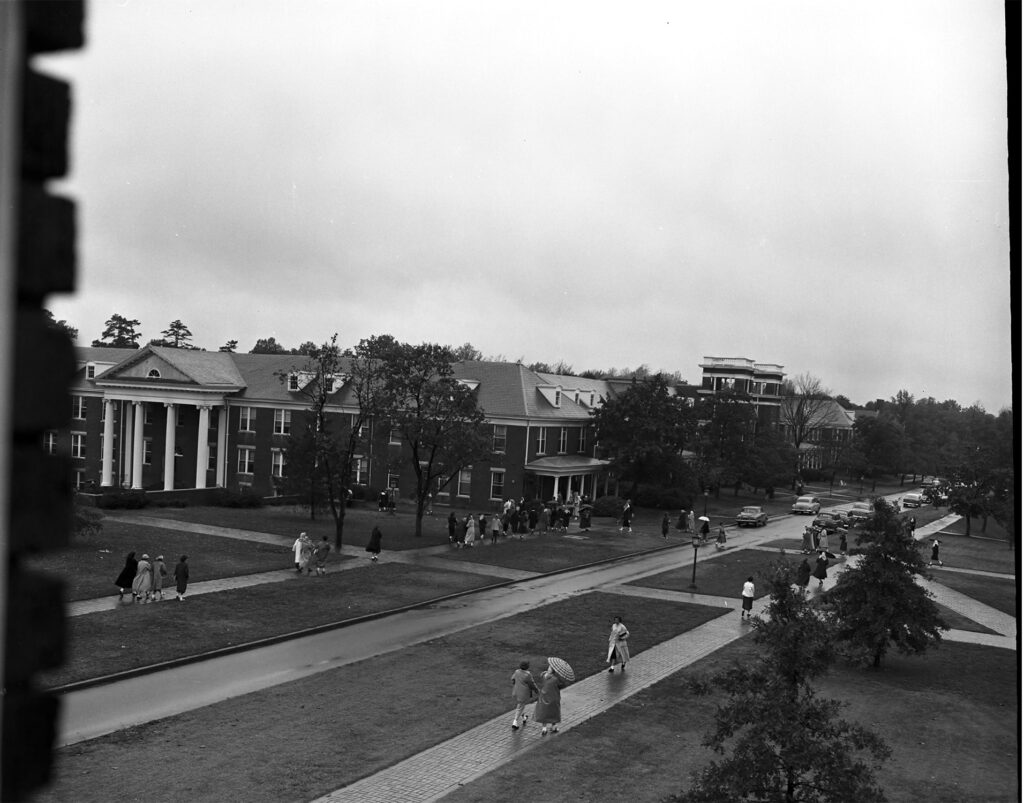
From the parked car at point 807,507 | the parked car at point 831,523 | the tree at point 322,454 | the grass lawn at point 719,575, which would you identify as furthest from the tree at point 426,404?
the parked car at point 807,507

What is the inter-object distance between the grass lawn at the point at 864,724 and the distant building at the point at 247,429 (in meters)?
32.7

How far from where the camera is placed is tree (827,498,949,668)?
1920cm

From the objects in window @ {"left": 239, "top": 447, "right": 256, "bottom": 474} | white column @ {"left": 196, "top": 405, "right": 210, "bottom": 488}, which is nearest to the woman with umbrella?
white column @ {"left": 196, "top": 405, "right": 210, "bottom": 488}

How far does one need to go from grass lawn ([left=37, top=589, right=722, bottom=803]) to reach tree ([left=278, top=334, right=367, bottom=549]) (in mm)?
12970

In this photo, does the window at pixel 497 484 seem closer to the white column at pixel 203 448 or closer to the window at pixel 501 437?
the window at pixel 501 437

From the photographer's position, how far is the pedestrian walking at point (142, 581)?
20516mm

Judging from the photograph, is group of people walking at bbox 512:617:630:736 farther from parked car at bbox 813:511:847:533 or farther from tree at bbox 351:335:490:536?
parked car at bbox 813:511:847:533

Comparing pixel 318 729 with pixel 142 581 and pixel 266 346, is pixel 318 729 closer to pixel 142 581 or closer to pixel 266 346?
pixel 142 581

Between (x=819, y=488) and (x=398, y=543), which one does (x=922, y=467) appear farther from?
(x=398, y=543)

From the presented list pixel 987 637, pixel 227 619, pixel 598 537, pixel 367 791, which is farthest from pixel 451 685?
pixel 598 537

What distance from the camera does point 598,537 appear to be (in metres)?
40.4

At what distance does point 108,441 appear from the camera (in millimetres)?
53094

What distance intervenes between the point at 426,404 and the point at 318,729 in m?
22.7

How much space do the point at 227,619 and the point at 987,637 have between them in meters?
19.2
